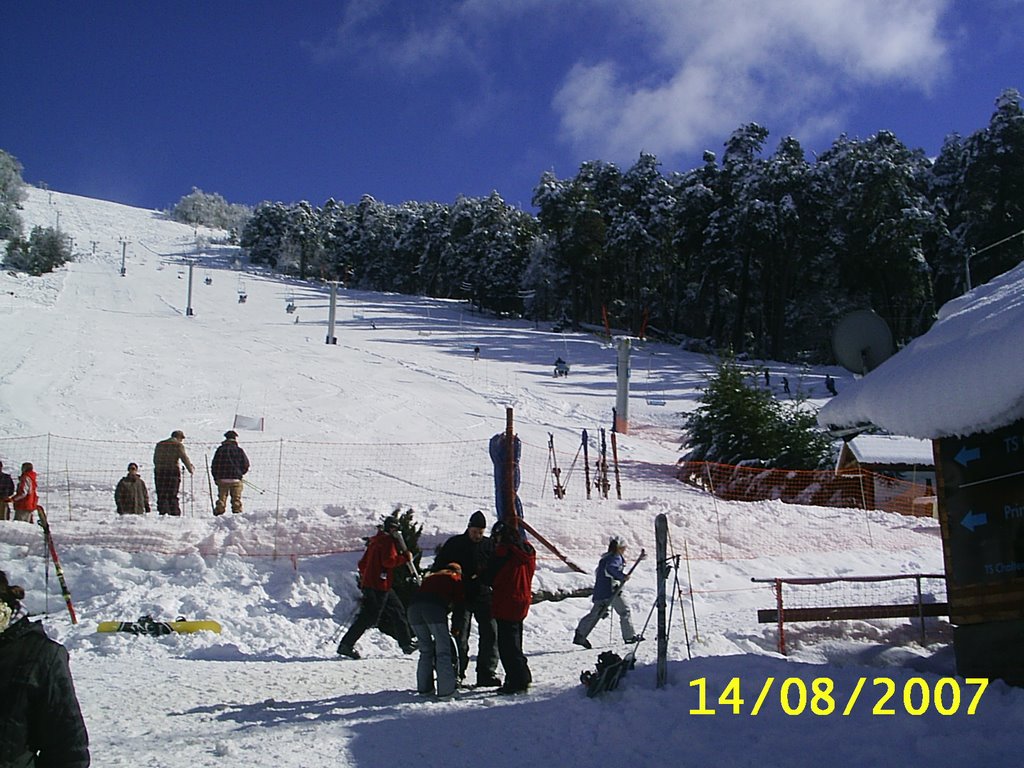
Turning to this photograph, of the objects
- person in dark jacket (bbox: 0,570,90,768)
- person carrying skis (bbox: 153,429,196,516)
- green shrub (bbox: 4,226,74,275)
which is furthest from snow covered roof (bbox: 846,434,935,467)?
green shrub (bbox: 4,226,74,275)

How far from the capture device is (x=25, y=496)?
12.9 metres

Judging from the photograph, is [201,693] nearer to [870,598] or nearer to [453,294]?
[870,598]

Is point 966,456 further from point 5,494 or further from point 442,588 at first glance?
point 5,494

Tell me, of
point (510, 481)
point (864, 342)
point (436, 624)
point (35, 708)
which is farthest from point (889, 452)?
point (35, 708)

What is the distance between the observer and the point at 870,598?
37.2 feet

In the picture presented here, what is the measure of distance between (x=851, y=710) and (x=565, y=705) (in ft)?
6.47

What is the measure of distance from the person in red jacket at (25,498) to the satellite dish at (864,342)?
1108cm

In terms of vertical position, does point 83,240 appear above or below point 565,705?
above

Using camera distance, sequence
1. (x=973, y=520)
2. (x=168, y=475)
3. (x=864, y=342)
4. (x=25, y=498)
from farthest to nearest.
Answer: (x=168, y=475) < (x=25, y=498) < (x=864, y=342) < (x=973, y=520)

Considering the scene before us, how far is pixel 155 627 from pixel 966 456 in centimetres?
780

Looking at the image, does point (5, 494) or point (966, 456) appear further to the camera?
point (5, 494)

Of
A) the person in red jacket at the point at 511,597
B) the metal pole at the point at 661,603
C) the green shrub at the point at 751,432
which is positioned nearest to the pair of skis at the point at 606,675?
the metal pole at the point at 661,603

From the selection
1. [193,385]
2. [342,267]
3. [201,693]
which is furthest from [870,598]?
[342,267]

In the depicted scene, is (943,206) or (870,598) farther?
(943,206)
